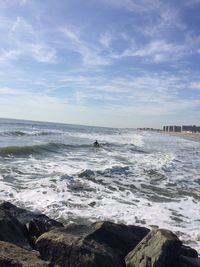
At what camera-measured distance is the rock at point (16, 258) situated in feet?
13.9

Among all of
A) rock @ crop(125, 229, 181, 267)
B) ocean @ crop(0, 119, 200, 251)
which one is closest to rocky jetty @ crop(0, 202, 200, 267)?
rock @ crop(125, 229, 181, 267)

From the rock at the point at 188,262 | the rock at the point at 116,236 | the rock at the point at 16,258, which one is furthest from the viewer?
the rock at the point at 116,236

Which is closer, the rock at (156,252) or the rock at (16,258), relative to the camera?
the rock at (16,258)

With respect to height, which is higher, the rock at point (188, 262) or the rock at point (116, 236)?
the rock at point (116, 236)

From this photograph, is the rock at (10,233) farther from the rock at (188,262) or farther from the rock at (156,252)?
the rock at (188,262)

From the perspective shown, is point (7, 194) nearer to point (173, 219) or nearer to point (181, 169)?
point (173, 219)

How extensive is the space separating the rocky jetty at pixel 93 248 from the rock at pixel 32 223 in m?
0.27

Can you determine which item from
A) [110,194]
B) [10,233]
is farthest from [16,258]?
[110,194]

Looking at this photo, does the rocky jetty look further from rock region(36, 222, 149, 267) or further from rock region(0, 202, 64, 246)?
rock region(0, 202, 64, 246)

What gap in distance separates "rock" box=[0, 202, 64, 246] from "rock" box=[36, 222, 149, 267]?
86 cm

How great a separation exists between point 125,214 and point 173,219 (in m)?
1.33

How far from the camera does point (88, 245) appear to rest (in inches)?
209

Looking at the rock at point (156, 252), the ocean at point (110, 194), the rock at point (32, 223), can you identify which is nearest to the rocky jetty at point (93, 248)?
the rock at point (156, 252)

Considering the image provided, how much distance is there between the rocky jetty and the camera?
472cm
